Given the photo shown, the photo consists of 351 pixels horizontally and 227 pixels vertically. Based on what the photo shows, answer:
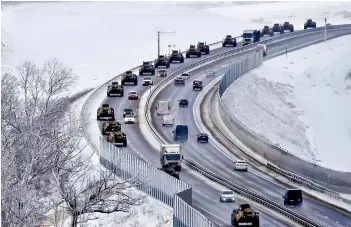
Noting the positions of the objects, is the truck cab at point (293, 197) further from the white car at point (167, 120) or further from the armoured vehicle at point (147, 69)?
the armoured vehicle at point (147, 69)

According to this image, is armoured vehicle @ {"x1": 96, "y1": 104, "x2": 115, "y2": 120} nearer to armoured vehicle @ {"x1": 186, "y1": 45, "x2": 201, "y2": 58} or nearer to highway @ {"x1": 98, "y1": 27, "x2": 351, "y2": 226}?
highway @ {"x1": 98, "y1": 27, "x2": 351, "y2": 226}

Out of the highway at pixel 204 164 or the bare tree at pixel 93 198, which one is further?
the highway at pixel 204 164

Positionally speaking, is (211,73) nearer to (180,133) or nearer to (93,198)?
(180,133)

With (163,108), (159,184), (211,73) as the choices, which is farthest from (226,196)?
(211,73)

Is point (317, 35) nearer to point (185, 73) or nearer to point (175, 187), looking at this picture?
point (185, 73)

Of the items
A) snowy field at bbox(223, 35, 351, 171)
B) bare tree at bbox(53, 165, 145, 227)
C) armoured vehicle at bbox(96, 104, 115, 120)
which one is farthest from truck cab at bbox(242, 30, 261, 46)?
bare tree at bbox(53, 165, 145, 227)

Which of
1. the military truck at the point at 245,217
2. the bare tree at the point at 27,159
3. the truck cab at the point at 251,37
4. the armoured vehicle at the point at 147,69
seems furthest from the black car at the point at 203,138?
the truck cab at the point at 251,37
